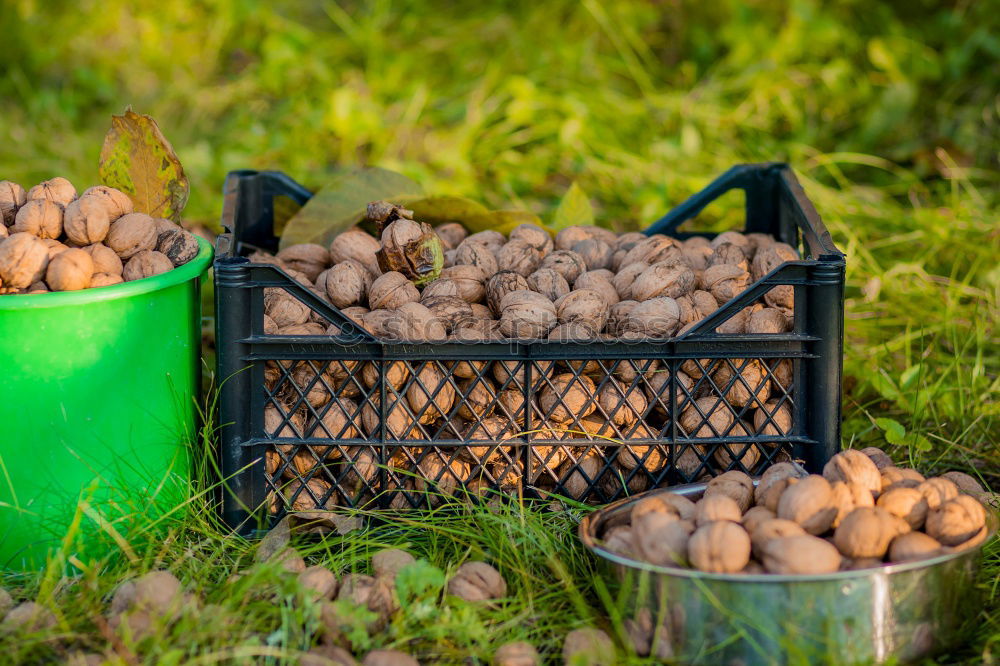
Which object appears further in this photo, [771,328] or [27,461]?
[771,328]

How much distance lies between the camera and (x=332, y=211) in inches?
87.7

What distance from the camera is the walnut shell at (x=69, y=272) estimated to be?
5.25 ft

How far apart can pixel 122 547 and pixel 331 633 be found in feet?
1.24

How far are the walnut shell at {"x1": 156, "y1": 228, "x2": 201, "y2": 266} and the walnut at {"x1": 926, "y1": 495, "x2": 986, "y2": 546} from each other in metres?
1.23

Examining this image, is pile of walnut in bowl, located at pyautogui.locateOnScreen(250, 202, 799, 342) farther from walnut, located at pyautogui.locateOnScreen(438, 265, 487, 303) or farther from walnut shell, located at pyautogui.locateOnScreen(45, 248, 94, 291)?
walnut shell, located at pyautogui.locateOnScreen(45, 248, 94, 291)

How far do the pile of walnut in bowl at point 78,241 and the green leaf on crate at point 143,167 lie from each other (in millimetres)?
85

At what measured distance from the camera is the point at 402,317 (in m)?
1.76

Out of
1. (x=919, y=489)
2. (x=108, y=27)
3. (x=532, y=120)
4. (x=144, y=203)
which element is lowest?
(x=919, y=489)

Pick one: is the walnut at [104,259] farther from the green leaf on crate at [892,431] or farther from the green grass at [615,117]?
the green leaf on crate at [892,431]

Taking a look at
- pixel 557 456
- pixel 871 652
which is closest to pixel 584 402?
pixel 557 456

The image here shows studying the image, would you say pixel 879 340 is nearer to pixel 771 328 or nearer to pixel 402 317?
pixel 771 328

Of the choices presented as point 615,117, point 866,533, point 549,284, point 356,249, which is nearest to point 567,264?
point 549,284

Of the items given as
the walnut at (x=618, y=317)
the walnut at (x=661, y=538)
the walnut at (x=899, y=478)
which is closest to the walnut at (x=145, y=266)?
the walnut at (x=618, y=317)

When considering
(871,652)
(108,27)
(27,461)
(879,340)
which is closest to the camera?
(871,652)
